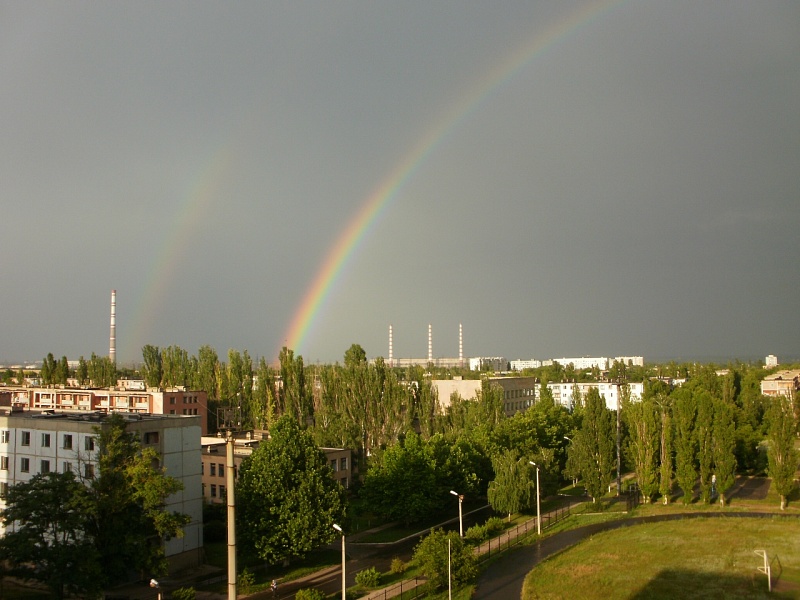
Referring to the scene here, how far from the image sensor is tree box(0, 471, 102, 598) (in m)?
22.1

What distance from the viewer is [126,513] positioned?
24109mm

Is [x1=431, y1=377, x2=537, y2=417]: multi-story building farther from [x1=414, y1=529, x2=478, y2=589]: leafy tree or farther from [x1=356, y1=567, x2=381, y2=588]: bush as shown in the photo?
[x1=414, y1=529, x2=478, y2=589]: leafy tree

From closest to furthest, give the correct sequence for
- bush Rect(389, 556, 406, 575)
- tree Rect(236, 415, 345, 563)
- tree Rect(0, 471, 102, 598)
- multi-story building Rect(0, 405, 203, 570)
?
tree Rect(0, 471, 102, 598)
tree Rect(236, 415, 345, 563)
bush Rect(389, 556, 406, 575)
multi-story building Rect(0, 405, 203, 570)

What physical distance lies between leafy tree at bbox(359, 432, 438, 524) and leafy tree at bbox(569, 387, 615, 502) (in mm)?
10044

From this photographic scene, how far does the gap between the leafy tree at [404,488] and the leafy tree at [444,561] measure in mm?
11296

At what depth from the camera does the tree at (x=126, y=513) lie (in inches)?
930

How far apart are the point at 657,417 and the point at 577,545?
14575 millimetres

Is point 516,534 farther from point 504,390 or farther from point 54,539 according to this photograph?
point 504,390

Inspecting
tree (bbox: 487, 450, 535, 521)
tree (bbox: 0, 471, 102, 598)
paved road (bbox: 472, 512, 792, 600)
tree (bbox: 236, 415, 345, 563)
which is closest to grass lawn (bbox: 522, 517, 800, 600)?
paved road (bbox: 472, 512, 792, 600)

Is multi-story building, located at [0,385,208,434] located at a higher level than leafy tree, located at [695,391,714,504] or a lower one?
higher

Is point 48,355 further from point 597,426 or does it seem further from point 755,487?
→ point 755,487

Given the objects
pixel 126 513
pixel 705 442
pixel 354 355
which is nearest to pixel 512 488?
pixel 705 442

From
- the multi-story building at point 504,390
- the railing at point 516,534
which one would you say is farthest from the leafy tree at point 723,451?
the multi-story building at point 504,390

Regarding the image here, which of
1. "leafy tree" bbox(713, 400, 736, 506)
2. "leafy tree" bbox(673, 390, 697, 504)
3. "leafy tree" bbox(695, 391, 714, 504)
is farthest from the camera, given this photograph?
"leafy tree" bbox(695, 391, 714, 504)
